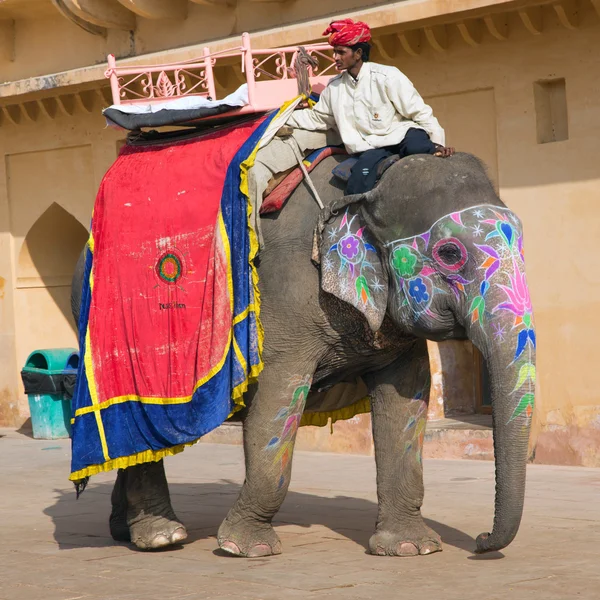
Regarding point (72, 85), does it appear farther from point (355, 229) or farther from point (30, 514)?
point (355, 229)

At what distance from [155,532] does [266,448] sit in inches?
37.4

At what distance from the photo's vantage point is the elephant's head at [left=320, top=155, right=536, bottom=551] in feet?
19.7

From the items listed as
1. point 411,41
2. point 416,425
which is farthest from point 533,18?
point 416,425

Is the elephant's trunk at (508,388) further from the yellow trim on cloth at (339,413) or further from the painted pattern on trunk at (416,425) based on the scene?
the yellow trim on cloth at (339,413)

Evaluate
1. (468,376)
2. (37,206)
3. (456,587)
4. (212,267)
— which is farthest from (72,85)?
(456,587)

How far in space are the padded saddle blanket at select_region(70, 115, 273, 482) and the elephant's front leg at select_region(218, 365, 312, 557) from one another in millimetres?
126

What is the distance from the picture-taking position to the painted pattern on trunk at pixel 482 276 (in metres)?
6.04

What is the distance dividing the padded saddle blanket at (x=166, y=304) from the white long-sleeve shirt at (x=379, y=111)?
464mm

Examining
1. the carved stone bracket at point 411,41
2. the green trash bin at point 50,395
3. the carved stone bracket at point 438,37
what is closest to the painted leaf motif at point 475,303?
the carved stone bracket at point 438,37

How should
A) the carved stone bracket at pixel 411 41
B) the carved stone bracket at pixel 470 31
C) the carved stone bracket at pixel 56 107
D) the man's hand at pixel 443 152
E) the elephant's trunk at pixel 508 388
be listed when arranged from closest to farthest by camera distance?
the elephant's trunk at pixel 508 388
the man's hand at pixel 443 152
the carved stone bracket at pixel 470 31
the carved stone bracket at pixel 411 41
the carved stone bracket at pixel 56 107

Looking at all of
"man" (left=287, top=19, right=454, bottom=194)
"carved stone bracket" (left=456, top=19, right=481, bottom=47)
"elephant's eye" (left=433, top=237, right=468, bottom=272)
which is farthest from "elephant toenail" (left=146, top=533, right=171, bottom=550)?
"carved stone bracket" (left=456, top=19, right=481, bottom=47)

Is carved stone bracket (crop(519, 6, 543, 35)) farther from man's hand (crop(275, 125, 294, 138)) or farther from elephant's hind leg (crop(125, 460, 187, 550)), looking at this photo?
elephant's hind leg (crop(125, 460, 187, 550))

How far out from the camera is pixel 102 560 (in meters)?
7.16

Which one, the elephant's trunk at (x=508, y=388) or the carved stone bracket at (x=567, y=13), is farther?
the carved stone bracket at (x=567, y=13)
